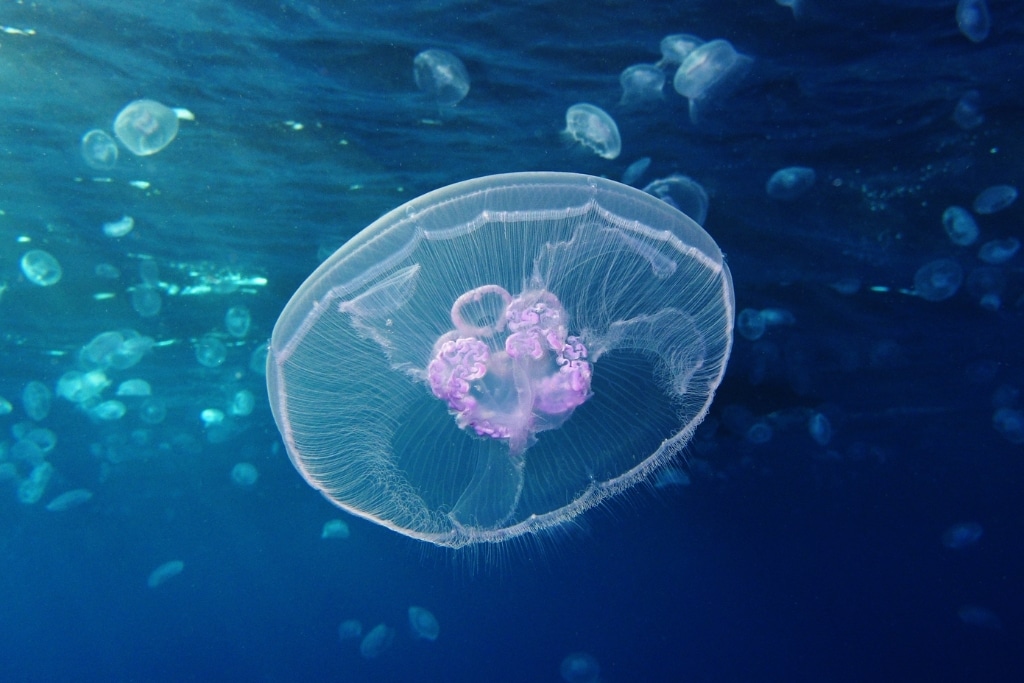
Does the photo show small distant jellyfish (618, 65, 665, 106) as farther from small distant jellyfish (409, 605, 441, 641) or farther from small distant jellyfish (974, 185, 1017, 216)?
small distant jellyfish (409, 605, 441, 641)

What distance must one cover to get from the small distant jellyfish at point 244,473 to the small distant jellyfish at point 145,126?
939 inches

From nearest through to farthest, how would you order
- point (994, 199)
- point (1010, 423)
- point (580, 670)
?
1. point (994, 199)
2. point (1010, 423)
3. point (580, 670)

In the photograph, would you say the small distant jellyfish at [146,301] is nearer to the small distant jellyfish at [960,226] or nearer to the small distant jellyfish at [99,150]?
the small distant jellyfish at [99,150]

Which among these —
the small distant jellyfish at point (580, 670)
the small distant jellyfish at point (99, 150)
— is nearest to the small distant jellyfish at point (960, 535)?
the small distant jellyfish at point (580, 670)

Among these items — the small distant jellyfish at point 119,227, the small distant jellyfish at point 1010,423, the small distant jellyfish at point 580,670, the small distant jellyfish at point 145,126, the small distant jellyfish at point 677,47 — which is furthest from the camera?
the small distant jellyfish at point 580,670

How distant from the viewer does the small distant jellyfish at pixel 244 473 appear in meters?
27.8

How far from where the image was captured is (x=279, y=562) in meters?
68.1

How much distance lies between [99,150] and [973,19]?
7822 millimetres

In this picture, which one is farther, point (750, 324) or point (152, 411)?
point (152, 411)

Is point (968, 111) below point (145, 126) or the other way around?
the other way around

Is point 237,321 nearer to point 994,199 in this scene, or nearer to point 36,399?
point 36,399

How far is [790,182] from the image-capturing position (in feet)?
22.7

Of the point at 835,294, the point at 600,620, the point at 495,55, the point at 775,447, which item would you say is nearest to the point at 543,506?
the point at 495,55

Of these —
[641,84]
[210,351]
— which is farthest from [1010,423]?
[210,351]
